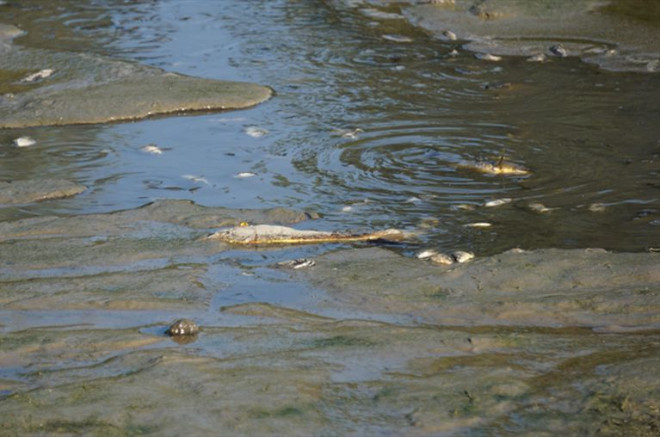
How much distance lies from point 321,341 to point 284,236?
123 cm

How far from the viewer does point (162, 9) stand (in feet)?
38.1

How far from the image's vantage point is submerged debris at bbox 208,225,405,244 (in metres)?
4.84

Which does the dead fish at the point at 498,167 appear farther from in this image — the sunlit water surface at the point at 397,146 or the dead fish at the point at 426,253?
the dead fish at the point at 426,253

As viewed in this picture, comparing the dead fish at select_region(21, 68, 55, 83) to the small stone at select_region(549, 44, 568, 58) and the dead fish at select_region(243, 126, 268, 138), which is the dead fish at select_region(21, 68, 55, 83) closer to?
the dead fish at select_region(243, 126, 268, 138)

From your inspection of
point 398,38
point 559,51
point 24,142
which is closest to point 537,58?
point 559,51

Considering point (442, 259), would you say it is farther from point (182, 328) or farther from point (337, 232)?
point (182, 328)

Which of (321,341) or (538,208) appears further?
(538,208)

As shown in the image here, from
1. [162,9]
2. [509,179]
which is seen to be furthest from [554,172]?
[162,9]

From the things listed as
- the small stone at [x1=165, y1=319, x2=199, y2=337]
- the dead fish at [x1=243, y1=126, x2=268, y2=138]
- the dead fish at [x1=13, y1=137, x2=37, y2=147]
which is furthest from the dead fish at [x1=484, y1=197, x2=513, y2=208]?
the dead fish at [x1=13, y1=137, x2=37, y2=147]

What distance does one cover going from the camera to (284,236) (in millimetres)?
4863

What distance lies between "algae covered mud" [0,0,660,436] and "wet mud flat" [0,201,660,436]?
A: 0.04 feet

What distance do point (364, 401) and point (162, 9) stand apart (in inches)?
358

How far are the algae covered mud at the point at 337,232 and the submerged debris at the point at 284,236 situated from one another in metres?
0.02

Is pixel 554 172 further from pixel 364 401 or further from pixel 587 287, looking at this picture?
pixel 364 401
